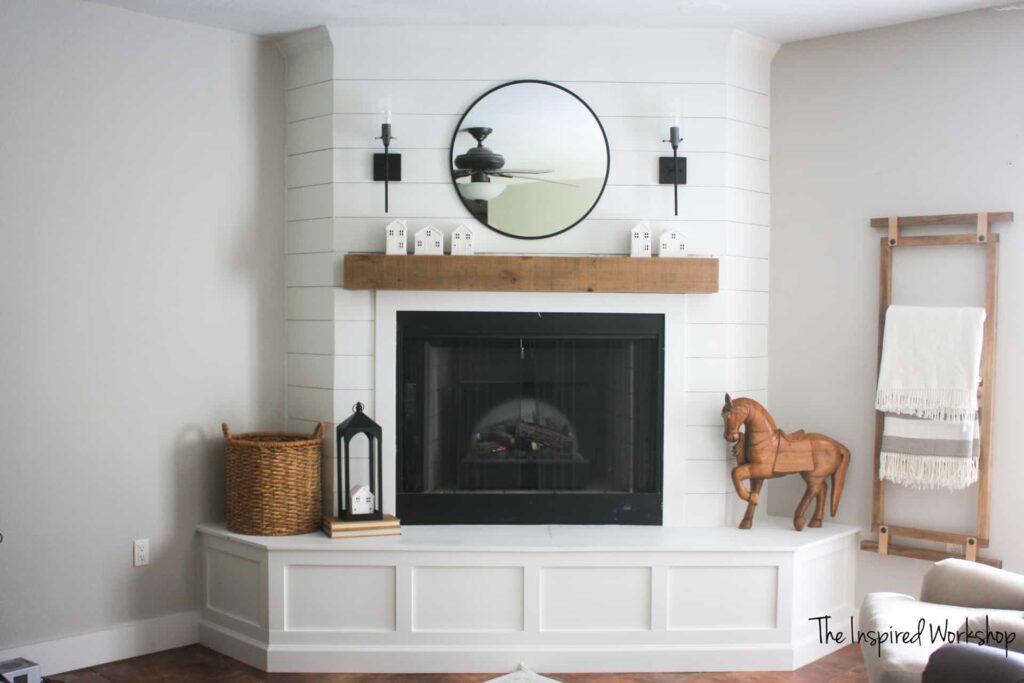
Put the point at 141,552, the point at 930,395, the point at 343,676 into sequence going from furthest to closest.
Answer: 1. the point at 141,552
2. the point at 930,395
3. the point at 343,676

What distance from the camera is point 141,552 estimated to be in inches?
140

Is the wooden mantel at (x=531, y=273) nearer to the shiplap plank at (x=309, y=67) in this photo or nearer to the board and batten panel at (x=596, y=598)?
the shiplap plank at (x=309, y=67)

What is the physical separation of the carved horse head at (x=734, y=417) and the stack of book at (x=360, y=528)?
1284mm

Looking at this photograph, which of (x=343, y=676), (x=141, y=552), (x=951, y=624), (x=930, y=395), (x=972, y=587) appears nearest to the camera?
(x=951, y=624)

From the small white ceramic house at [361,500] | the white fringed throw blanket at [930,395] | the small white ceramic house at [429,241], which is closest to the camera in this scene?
the white fringed throw blanket at [930,395]

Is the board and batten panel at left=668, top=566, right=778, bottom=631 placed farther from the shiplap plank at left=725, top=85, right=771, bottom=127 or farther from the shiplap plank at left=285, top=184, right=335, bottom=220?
the shiplap plank at left=285, top=184, right=335, bottom=220

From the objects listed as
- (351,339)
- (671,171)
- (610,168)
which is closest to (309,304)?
(351,339)

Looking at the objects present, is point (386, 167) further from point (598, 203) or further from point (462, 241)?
point (598, 203)

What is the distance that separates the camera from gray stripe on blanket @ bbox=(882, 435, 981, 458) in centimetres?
337

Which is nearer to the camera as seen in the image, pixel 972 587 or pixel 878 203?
pixel 972 587

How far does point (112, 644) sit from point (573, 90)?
2708 mm

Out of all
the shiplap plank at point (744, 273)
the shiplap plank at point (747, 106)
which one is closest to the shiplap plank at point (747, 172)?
the shiplap plank at point (747, 106)

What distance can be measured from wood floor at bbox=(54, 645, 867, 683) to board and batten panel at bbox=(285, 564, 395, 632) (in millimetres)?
174

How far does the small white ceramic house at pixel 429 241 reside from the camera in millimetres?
3588
